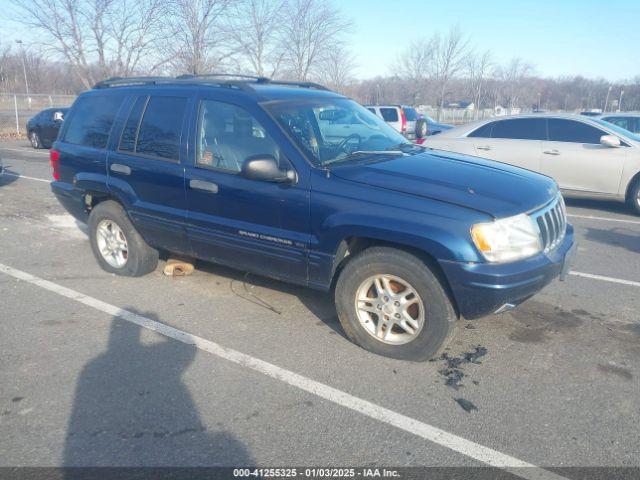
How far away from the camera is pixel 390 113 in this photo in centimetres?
1833

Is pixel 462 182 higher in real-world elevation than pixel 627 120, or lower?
lower

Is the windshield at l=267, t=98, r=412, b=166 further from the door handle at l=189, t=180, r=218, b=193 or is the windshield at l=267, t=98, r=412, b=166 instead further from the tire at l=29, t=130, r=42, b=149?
the tire at l=29, t=130, r=42, b=149

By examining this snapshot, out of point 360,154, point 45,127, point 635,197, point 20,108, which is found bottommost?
point 635,197

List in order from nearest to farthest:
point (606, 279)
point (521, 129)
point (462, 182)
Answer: point (462, 182) → point (606, 279) → point (521, 129)

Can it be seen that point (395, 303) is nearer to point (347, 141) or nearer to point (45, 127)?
point (347, 141)

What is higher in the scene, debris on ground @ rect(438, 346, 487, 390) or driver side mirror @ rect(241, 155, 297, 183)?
driver side mirror @ rect(241, 155, 297, 183)

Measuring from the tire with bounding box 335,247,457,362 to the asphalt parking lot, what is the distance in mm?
113

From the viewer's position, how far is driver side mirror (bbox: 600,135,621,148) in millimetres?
8180

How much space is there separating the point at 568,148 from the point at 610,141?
2.05 feet

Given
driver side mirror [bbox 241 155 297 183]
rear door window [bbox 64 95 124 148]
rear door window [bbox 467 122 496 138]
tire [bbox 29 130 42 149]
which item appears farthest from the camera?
tire [bbox 29 130 42 149]

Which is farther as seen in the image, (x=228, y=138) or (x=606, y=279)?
(x=606, y=279)

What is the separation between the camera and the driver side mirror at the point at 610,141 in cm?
818

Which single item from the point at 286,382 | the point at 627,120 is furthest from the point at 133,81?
the point at 627,120

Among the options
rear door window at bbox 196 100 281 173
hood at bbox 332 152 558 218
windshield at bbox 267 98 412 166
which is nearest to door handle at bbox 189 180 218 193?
rear door window at bbox 196 100 281 173
